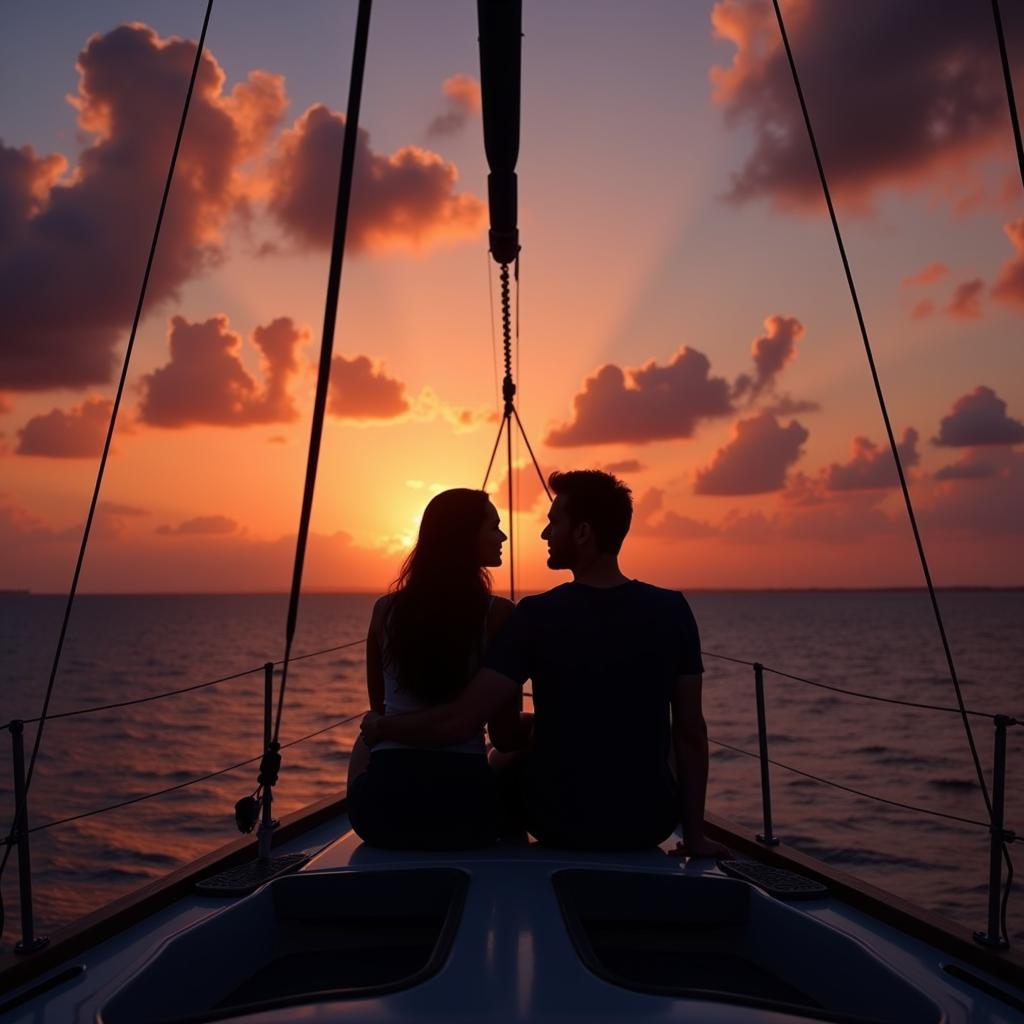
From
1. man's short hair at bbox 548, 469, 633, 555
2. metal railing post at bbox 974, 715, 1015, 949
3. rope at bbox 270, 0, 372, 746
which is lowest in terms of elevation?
metal railing post at bbox 974, 715, 1015, 949

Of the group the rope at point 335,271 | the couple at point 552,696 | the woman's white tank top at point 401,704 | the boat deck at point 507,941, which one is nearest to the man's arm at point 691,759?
the couple at point 552,696

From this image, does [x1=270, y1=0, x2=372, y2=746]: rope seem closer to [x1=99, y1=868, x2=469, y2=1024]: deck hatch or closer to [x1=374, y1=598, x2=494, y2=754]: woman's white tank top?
[x1=374, y1=598, x2=494, y2=754]: woman's white tank top

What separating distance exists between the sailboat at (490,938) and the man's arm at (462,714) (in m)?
0.32

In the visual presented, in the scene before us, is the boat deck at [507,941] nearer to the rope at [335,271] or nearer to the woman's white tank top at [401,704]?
the woman's white tank top at [401,704]

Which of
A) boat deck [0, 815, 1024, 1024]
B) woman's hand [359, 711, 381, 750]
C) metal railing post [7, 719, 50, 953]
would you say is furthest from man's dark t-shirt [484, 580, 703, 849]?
metal railing post [7, 719, 50, 953]

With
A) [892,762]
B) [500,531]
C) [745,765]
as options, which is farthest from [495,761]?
[892,762]

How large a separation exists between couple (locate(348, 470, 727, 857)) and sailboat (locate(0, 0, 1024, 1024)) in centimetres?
11

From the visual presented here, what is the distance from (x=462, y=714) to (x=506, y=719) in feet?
1.16

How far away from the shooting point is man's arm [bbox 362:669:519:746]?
2.62 m

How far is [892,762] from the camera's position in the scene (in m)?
18.6

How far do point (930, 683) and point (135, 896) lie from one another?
37.8m

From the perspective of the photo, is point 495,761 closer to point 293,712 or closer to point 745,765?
point 745,765

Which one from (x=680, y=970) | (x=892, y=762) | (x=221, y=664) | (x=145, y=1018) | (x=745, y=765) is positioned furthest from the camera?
(x=221, y=664)

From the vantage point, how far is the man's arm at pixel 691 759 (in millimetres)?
2711
